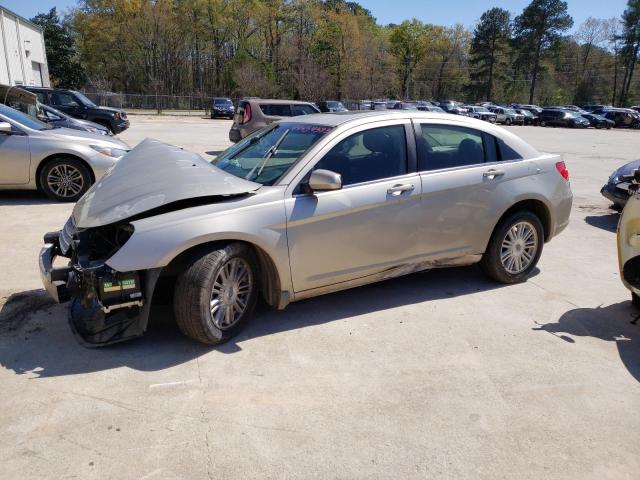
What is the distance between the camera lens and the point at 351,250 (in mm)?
4176

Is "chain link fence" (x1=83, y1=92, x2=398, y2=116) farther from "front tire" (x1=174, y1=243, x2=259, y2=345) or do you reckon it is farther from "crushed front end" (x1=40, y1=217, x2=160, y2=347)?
"crushed front end" (x1=40, y1=217, x2=160, y2=347)

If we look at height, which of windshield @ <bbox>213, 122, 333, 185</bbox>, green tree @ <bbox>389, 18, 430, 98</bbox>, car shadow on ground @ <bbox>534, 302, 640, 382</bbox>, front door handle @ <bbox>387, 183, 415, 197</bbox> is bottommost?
car shadow on ground @ <bbox>534, 302, 640, 382</bbox>

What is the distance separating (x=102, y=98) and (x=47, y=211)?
46.3 metres

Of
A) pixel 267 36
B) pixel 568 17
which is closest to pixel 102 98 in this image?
pixel 267 36

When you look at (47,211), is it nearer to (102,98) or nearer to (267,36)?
(102,98)

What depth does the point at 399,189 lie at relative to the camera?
435 cm

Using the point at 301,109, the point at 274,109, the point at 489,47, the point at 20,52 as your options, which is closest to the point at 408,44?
the point at 489,47

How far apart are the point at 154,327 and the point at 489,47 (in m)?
85.8

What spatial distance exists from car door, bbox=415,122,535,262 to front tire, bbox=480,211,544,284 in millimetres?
165

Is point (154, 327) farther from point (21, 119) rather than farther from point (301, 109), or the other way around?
point (301, 109)

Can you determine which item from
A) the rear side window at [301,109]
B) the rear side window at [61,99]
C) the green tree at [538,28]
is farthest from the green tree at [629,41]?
the rear side window at [61,99]

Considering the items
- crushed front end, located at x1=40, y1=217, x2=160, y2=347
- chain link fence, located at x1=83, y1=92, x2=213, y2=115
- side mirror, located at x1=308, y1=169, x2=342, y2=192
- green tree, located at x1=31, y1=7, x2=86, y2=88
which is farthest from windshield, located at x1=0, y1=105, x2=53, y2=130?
green tree, located at x1=31, y1=7, x2=86, y2=88

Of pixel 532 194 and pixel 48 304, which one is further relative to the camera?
pixel 532 194

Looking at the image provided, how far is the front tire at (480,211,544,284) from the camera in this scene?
5047 millimetres
